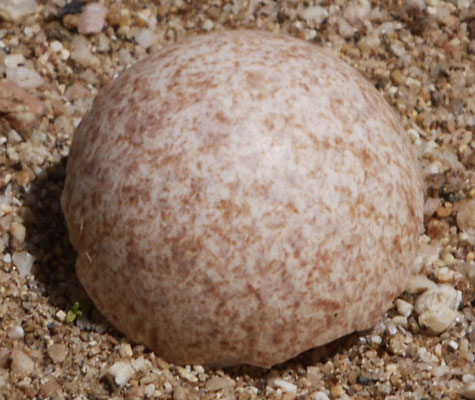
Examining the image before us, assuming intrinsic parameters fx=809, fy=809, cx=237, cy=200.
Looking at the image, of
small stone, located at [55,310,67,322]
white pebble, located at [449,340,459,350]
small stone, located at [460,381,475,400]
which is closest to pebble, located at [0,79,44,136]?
small stone, located at [55,310,67,322]

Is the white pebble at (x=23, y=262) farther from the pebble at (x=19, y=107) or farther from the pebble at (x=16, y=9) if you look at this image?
the pebble at (x=16, y=9)

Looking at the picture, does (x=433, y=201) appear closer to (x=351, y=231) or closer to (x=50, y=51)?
(x=351, y=231)

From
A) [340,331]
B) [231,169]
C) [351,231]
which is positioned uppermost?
[231,169]

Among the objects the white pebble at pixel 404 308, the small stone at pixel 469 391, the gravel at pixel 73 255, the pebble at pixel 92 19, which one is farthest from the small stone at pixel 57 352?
the pebble at pixel 92 19

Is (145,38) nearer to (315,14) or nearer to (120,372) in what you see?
(315,14)

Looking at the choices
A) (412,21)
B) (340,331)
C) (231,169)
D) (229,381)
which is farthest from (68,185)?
(412,21)

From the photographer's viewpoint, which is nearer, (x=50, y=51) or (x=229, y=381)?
(x=229, y=381)
